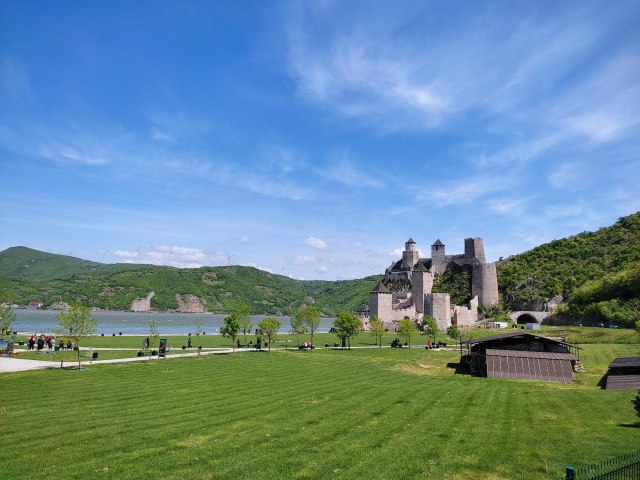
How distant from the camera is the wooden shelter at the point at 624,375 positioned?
79.4 feet

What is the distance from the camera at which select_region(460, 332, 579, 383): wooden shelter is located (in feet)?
102

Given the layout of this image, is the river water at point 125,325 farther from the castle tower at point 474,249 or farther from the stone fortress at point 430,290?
the castle tower at point 474,249

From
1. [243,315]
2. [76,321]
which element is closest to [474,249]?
[243,315]

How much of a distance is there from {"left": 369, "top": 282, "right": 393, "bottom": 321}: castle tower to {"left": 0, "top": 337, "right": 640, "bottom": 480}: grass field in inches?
2253

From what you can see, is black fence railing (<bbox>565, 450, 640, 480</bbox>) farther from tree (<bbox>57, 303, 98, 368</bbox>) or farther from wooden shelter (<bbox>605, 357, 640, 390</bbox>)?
tree (<bbox>57, 303, 98, 368</bbox>)

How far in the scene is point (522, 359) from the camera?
3231cm

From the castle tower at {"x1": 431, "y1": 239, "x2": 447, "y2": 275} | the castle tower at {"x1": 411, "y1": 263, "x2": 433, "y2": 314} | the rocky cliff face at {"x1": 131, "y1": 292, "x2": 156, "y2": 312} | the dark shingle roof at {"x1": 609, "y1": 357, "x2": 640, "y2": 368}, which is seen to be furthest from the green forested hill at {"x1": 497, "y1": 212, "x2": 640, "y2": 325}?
the rocky cliff face at {"x1": 131, "y1": 292, "x2": 156, "y2": 312}

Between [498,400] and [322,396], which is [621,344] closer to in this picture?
[498,400]

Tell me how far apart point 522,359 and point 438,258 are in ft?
247

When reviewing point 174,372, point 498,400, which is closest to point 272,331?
point 174,372

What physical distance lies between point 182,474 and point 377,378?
19081mm

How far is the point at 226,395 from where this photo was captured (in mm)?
20188

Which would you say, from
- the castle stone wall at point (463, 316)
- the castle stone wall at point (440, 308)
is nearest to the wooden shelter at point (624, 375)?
the castle stone wall at point (440, 308)

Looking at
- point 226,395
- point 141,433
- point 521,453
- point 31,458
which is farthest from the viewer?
point 226,395
